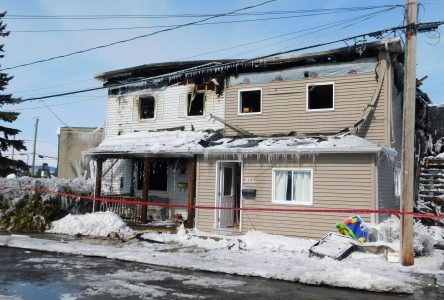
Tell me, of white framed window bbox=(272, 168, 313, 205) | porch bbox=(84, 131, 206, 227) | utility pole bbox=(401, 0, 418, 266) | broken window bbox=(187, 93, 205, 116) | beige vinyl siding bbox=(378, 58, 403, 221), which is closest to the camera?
utility pole bbox=(401, 0, 418, 266)

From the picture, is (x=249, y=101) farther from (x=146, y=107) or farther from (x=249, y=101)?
(x=146, y=107)

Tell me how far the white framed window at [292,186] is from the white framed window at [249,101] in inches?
122

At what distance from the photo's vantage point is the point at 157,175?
19188 mm

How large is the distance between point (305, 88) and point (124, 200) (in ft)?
27.1

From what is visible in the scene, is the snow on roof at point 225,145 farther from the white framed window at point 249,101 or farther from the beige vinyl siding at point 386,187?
the white framed window at point 249,101

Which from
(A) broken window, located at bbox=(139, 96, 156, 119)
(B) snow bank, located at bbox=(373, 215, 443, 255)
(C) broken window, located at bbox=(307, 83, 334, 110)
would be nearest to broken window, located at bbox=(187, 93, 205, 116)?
(A) broken window, located at bbox=(139, 96, 156, 119)

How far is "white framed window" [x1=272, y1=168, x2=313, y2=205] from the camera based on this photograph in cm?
1407

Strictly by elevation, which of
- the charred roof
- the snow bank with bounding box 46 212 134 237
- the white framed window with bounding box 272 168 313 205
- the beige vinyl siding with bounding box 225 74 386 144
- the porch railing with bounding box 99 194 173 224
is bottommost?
the snow bank with bounding box 46 212 134 237

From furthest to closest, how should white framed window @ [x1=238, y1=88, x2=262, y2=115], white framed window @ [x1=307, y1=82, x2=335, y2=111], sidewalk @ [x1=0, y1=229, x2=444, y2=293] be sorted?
white framed window @ [x1=238, y1=88, x2=262, y2=115]
white framed window @ [x1=307, y1=82, x2=335, y2=111]
sidewalk @ [x1=0, y1=229, x2=444, y2=293]

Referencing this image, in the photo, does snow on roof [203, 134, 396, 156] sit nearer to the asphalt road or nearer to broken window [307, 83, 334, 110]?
broken window [307, 83, 334, 110]

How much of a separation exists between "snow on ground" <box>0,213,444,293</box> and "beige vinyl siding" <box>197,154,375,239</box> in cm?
63

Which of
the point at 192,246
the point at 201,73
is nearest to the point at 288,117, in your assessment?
the point at 201,73

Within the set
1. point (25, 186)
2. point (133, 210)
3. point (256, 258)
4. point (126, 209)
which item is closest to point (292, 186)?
point (256, 258)

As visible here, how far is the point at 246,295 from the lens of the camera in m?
7.55
